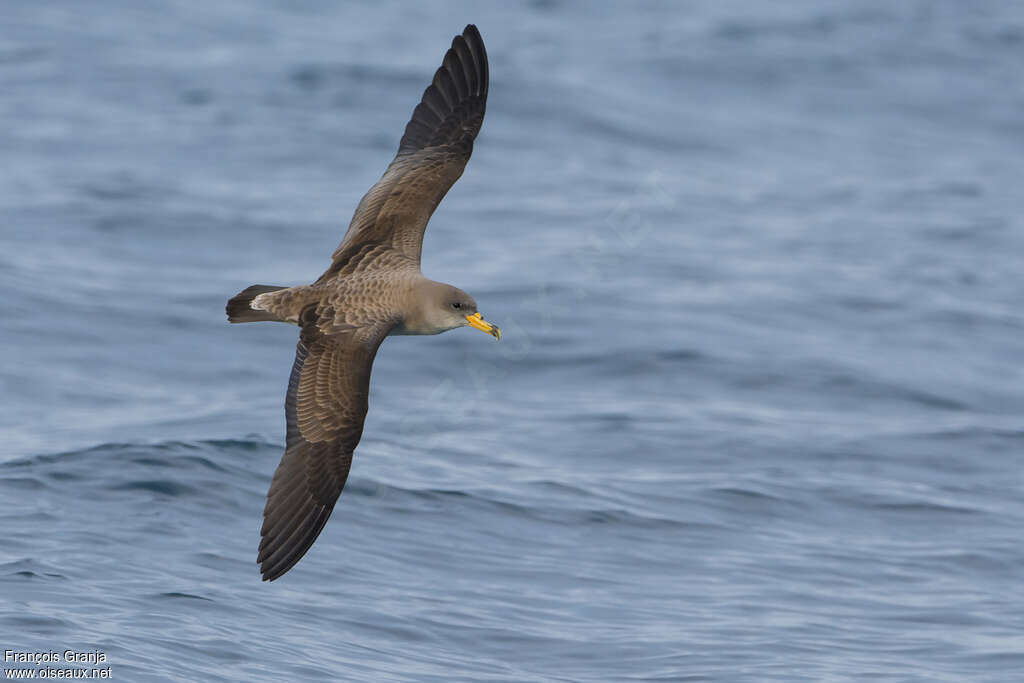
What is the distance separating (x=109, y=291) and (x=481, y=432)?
3755mm

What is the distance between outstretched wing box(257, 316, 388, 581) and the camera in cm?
774

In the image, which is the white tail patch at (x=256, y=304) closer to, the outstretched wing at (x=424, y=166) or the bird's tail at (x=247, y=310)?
the bird's tail at (x=247, y=310)

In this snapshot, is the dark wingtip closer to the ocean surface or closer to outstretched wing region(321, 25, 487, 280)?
outstretched wing region(321, 25, 487, 280)

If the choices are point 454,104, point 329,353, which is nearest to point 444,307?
point 329,353

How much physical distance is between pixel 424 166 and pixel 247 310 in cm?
156

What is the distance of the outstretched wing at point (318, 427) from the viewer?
7.74 m

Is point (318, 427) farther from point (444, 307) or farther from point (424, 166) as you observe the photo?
point (424, 166)

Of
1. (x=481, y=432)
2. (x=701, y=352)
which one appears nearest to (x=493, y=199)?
(x=701, y=352)

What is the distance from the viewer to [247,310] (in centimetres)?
784

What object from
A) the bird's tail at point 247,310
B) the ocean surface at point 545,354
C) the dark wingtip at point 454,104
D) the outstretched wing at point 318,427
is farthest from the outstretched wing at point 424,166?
the ocean surface at point 545,354

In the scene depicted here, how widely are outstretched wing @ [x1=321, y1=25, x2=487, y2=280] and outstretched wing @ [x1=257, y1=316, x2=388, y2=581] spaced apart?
652 mm

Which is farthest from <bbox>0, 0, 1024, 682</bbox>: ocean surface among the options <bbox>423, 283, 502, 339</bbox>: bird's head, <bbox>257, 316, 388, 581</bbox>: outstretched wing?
<bbox>423, 283, 502, 339</bbox>: bird's head

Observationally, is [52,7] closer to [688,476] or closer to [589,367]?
[589,367]

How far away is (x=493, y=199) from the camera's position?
57.1ft
